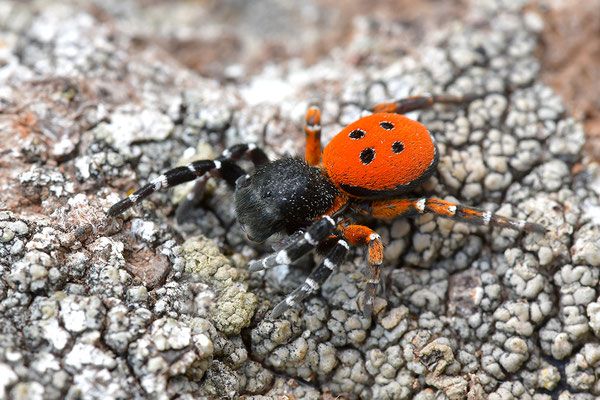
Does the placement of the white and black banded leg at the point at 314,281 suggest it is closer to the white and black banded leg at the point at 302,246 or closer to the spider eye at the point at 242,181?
the white and black banded leg at the point at 302,246

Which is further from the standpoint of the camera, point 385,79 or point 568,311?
point 385,79

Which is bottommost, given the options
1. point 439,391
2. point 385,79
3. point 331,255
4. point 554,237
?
point 439,391

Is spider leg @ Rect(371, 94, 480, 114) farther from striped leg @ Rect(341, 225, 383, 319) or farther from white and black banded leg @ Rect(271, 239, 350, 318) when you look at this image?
white and black banded leg @ Rect(271, 239, 350, 318)

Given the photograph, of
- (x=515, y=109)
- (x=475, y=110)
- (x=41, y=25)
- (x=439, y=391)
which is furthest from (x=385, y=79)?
(x=41, y=25)

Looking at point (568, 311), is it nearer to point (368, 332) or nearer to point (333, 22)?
point (368, 332)

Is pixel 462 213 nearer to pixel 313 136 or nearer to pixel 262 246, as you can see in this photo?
pixel 313 136

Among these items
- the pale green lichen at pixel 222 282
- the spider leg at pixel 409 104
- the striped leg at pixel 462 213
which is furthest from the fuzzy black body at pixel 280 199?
the spider leg at pixel 409 104

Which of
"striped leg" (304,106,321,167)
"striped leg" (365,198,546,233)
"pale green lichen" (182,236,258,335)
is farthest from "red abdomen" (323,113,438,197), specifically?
"pale green lichen" (182,236,258,335)

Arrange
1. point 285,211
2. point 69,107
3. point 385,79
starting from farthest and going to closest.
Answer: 1. point 385,79
2. point 69,107
3. point 285,211
